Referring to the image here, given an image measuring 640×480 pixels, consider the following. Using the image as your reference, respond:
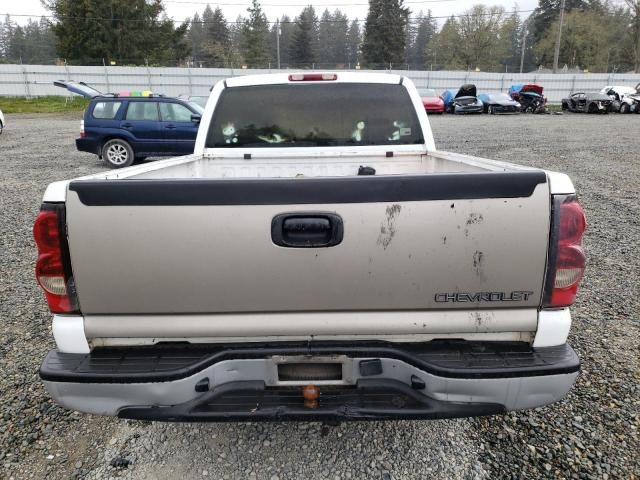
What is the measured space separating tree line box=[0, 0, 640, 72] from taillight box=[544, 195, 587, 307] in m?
46.8

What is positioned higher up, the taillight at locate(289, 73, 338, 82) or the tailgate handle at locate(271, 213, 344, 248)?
the taillight at locate(289, 73, 338, 82)

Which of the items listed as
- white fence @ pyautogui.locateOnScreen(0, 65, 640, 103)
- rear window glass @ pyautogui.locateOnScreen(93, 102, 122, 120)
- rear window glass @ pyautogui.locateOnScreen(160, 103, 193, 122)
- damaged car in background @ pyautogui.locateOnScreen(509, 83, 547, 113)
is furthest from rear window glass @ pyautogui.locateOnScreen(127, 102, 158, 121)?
damaged car in background @ pyautogui.locateOnScreen(509, 83, 547, 113)

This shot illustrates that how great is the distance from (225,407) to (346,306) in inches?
26.9

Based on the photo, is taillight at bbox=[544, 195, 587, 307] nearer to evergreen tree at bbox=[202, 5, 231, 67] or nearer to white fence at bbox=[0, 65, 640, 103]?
white fence at bbox=[0, 65, 640, 103]

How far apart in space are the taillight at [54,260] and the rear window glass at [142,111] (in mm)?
10456

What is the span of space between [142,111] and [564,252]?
37.6 ft

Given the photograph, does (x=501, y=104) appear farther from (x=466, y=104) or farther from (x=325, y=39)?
(x=325, y=39)

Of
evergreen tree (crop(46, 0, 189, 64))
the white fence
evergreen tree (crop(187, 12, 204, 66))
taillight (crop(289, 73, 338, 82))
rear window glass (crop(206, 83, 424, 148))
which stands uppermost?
evergreen tree (crop(187, 12, 204, 66))

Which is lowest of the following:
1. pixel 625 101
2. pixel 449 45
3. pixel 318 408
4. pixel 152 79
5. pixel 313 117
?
pixel 318 408

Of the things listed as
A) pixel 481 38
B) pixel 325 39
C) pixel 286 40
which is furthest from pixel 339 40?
pixel 481 38

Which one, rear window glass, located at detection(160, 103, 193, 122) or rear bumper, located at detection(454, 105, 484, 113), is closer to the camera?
rear window glass, located at detection(160, 103, 193, 122)

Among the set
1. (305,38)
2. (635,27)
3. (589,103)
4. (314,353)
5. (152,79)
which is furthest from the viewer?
(305,38)

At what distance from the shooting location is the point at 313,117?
3.80 m

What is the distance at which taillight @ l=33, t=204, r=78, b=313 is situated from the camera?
189 cm
